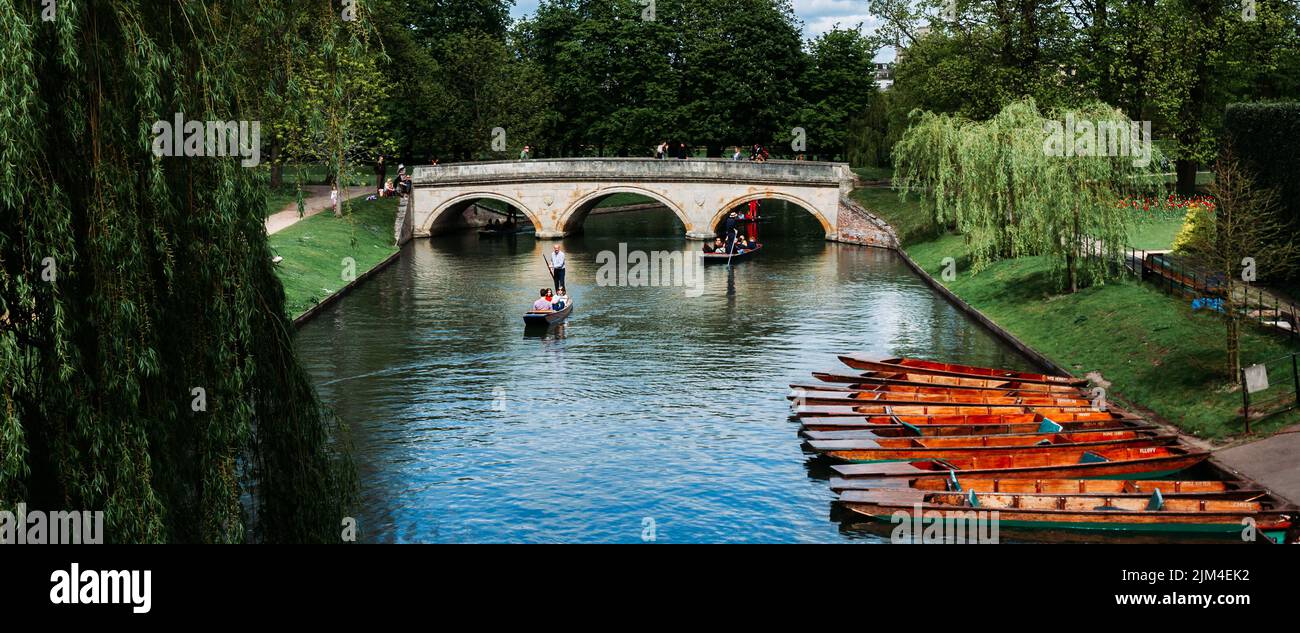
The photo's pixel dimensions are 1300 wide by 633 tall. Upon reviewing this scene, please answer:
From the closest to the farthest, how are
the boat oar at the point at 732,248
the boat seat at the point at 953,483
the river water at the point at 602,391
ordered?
the boat seat at the point at 953,483
the river water at the point at 602,391
the boat oar at the point at 732,248

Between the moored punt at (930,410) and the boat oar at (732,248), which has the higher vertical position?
the boat oar at (732,248)

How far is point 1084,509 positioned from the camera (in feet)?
68.9

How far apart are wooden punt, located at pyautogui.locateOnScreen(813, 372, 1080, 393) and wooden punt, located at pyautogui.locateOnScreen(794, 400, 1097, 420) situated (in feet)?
5.51

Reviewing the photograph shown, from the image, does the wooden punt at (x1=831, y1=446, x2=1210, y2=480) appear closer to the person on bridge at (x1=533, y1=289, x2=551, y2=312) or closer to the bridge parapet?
the person on bridge at (x1=533, y1=289, x2=551, y2=312)

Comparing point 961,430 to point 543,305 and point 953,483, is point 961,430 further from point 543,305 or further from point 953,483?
point 543,305

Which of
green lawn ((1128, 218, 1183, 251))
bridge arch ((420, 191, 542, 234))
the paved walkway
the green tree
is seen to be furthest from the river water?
the green tree

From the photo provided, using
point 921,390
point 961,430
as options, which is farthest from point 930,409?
point 921,390

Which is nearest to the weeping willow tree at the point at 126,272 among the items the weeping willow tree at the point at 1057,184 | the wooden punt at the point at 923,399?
the wooden punt at the point at 923,399

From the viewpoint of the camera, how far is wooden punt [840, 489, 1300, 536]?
66.7 feet

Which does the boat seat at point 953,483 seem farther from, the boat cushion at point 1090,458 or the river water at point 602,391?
the boat cushion at point 1090,458

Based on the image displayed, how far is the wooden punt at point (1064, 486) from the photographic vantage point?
21188 mm

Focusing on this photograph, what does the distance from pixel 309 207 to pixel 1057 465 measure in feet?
162

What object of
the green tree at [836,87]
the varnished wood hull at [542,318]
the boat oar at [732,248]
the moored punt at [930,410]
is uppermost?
the green tree at [836,87]

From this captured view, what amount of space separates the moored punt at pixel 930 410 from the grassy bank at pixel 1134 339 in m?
2.46
